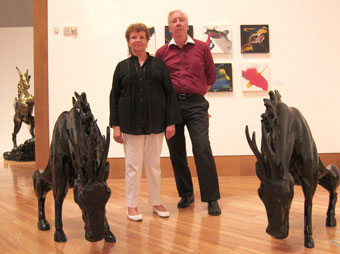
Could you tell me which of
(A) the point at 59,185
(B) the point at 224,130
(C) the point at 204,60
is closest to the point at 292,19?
(B) the point at 224,130

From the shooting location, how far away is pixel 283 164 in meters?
1.79

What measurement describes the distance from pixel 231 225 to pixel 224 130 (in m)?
2.57

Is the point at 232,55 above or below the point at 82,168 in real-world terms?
above

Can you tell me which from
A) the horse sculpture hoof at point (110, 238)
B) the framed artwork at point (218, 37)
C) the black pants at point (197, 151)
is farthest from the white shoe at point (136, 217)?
the framed artwork at point (218, 37)

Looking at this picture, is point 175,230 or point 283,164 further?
point 175,230

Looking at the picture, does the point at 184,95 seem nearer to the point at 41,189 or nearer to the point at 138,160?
the point at 138,160

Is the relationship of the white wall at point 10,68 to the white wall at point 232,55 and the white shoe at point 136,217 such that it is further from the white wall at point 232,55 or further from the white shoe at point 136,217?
the white shoe at point 136,217

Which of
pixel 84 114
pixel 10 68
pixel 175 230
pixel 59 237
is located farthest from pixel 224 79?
pixel 10 68

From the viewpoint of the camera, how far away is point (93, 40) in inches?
194

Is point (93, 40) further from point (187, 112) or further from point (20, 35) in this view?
point (20, 35)

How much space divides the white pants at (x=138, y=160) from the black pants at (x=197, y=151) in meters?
0.41

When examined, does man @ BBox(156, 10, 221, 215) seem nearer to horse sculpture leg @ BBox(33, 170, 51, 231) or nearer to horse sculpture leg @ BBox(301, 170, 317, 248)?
horse sculpture leg @ BBox(301, 170, 317, 248)

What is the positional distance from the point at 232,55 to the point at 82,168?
373cm

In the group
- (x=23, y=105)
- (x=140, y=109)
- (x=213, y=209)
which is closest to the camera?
(x=140, y=109)
